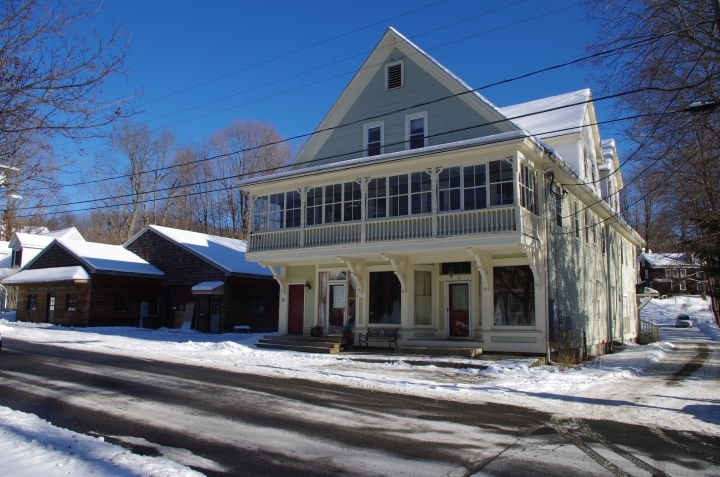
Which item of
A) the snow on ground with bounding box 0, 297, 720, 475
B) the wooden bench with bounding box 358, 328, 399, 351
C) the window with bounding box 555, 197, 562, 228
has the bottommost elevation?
the snow on ground with bounding box 0, 297, 720, 475

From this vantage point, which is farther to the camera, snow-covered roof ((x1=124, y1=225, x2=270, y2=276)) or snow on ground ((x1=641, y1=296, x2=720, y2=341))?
snow on ground ((x1=641, y1=296, x2=720, y2=341))

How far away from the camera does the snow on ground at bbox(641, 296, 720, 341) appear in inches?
2530

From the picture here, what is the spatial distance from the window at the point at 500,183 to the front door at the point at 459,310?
11.8ft

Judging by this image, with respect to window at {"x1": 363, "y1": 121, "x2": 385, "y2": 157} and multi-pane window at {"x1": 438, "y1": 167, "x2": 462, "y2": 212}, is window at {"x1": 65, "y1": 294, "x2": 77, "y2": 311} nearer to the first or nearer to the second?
window at {"x1": 363, "y1": 121, "x2": 385, "y2": 157}

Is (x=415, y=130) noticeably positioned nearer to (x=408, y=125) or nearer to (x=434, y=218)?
(x=408, y=125)

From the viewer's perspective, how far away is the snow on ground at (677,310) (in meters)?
64.3

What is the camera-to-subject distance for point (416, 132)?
68.1ft

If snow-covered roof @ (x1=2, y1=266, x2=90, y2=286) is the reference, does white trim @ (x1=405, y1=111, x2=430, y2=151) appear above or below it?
above

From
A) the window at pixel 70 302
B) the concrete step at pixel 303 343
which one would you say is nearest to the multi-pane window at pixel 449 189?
the concrete step at pixel 303 343

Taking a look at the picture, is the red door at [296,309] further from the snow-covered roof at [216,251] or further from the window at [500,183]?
the window at [500,183]

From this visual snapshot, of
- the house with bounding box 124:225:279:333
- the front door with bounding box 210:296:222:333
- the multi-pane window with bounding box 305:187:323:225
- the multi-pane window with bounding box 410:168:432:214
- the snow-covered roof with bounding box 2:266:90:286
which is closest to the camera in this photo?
the multi-pane window with bounding box 410:168:432:214

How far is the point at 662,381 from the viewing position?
14438 mm

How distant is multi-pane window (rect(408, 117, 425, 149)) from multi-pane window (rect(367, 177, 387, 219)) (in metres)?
2.16

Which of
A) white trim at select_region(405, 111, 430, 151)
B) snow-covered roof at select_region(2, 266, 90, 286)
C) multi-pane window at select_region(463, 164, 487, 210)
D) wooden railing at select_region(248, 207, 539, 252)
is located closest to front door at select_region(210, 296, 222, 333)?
snow-covered roof at select_region(2, 266, 90, 286)
